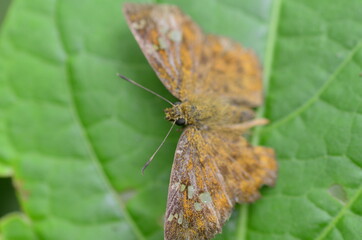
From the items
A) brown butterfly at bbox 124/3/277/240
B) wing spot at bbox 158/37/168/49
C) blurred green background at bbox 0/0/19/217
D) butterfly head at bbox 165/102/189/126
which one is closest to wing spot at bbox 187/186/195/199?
brown butterfly at bbox 124/3/277/240

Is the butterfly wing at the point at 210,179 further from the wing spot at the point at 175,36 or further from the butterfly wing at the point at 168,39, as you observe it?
the wing spot at the point at 175,36

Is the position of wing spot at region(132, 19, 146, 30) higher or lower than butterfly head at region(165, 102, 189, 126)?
higher

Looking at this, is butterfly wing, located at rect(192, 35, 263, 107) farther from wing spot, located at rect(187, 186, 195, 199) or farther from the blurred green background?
the blurred green background

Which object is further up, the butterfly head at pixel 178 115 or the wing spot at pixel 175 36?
the wing spot at pixel 175 36

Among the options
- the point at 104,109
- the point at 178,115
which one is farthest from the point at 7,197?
the point at 178,115

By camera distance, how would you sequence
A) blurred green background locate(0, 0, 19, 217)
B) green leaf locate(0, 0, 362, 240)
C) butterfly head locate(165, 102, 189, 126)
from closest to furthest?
butterfly head locate(165, 102, 189, 126)
green leaf locate(0, 0, 362, 240)
blurred green background locate(0, 0, 19, 217)

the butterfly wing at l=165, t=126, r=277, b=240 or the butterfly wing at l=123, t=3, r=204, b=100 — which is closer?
the butterfly wing at l=165, t=126, r=277, b=240

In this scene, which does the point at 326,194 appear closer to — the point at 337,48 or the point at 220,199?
the point at 220,199

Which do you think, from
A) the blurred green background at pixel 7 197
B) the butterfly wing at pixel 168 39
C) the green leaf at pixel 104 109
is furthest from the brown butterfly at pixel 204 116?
the blurred green background at pixel 7 197
